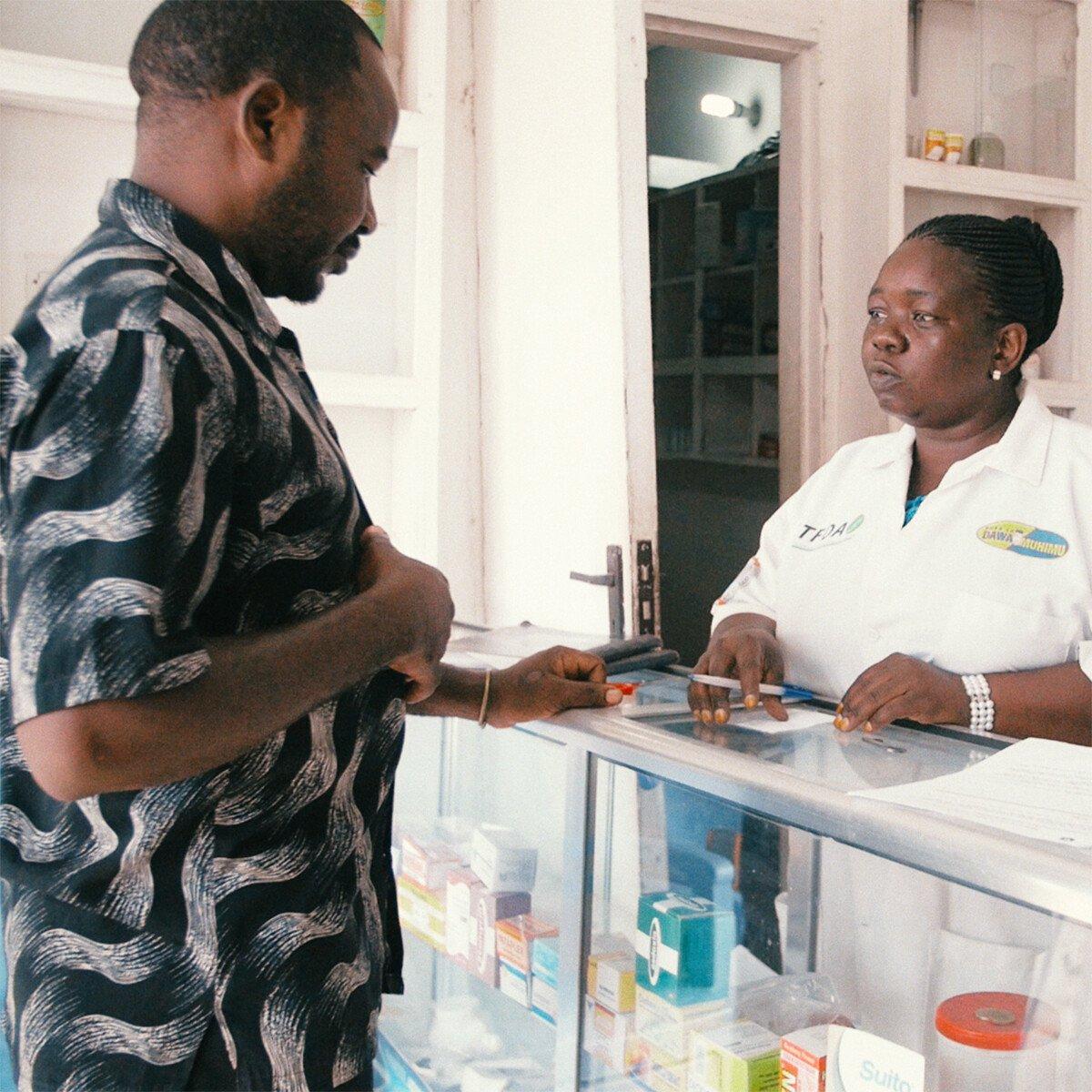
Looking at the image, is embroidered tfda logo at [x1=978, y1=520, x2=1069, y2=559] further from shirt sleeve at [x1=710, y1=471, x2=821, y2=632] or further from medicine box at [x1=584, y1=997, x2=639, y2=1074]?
medicine box at [x1=584, y1=997, x2=639, y2=1074]

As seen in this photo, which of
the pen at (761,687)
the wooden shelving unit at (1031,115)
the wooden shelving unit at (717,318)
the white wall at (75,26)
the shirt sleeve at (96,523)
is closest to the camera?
the shirt sleeve at (96,523)

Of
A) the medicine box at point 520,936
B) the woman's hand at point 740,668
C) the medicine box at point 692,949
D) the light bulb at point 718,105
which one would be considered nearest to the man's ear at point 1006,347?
the woman's hand at point 740,668

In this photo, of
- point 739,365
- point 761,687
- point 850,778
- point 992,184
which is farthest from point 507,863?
point 739,365

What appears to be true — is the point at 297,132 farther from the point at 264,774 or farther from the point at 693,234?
the point at 693,234

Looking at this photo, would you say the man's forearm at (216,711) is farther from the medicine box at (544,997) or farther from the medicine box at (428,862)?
the medicine box at (428,862)

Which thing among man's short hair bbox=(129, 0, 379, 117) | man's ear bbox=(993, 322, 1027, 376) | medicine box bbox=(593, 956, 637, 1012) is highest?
man's short hair bbox=(129, 0, 379, 117)

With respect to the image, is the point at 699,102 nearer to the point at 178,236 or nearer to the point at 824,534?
the point at 824,534

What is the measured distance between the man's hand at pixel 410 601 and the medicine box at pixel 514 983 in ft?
2.52

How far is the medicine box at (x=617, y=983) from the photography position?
1445mm

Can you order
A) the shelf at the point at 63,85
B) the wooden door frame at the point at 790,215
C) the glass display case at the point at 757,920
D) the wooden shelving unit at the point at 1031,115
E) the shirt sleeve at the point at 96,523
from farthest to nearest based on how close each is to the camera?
the wooden shelving unit at the point at 1031,115, the wooden door frame at the point at 790,215, the shelf at the point at 63,85, the glass display case at the point at 757,920, the shirt sleeve at the point at 96,523

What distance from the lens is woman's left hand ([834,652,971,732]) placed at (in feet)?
4.33

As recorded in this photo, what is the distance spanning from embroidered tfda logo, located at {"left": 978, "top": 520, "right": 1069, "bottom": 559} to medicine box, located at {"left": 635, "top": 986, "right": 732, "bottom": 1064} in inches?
29.9

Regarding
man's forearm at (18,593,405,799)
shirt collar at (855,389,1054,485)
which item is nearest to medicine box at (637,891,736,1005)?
man's forearm at (18,593,405,799)

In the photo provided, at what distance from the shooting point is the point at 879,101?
2891 millimetres
